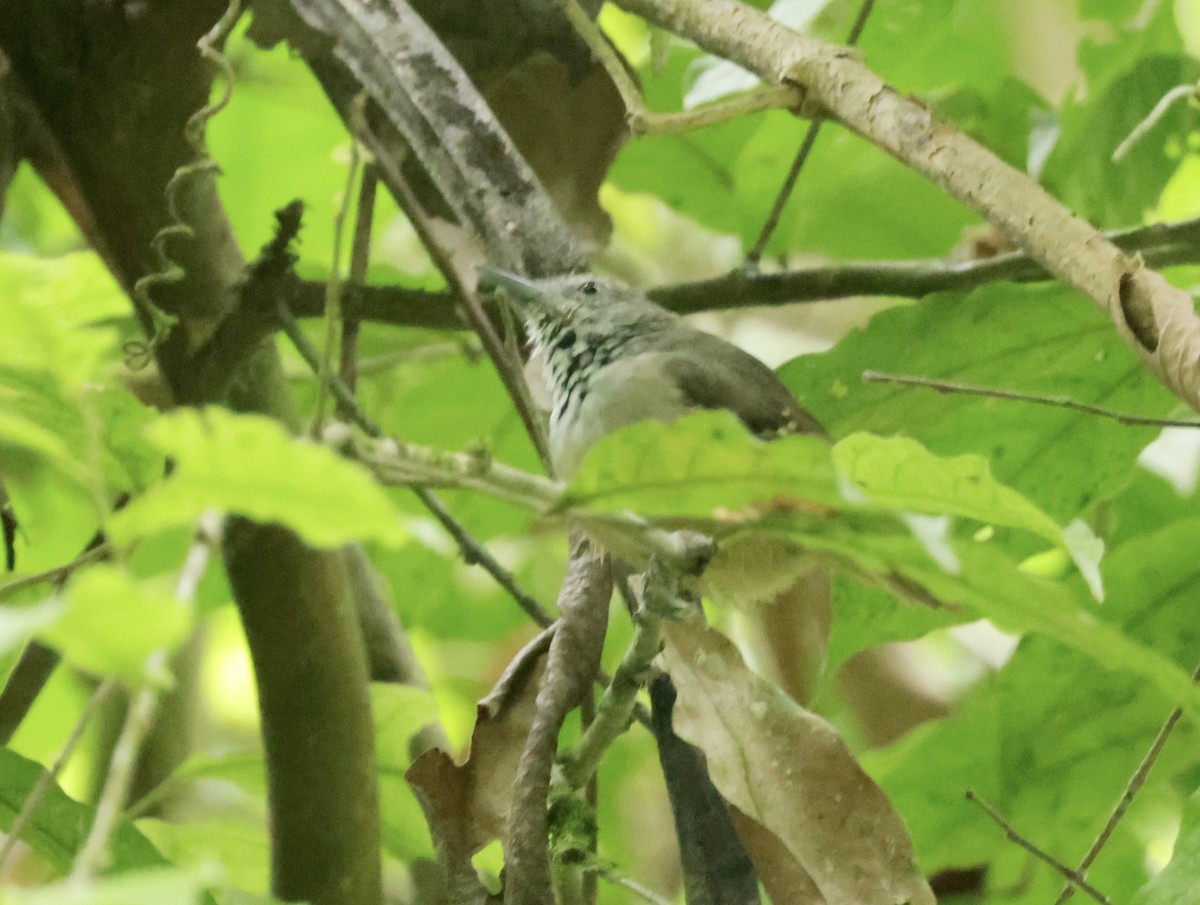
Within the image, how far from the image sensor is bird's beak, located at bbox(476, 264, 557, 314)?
1072mm

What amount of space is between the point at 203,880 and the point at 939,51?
1.44 m

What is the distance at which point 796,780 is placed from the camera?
2.47 feet

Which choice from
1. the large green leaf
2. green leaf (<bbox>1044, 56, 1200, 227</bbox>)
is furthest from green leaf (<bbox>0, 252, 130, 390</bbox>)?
green leaf (<bbox>1044, 56, 1200, 227</bbox>)

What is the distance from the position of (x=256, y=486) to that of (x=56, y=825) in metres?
0.56

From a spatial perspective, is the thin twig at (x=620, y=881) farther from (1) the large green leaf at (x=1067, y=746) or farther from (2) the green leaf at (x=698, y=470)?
(1) the large green leaf at (x=1067, y=746)

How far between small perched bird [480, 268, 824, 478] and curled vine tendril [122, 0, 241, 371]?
258 mm

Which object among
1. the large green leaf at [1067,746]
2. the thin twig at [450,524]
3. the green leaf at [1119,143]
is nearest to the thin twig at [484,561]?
the thin twig at [450,524]

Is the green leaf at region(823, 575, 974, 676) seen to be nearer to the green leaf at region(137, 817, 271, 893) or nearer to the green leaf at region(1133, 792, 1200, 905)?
the green leaf at region(1133, 792, 1200, 905)

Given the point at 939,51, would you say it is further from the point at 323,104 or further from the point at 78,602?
the point at 78,602

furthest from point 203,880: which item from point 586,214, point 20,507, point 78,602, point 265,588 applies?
point 20,507

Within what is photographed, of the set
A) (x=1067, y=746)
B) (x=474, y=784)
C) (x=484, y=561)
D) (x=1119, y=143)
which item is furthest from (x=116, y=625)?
(x=1119, y=143)

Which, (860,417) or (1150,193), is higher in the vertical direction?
(1150,193)

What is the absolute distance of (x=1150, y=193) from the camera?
1.43 meters

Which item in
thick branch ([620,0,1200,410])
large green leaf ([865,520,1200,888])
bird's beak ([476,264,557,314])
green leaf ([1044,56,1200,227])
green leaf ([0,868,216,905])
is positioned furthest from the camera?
green leaf ([1044,56,1200,227])
